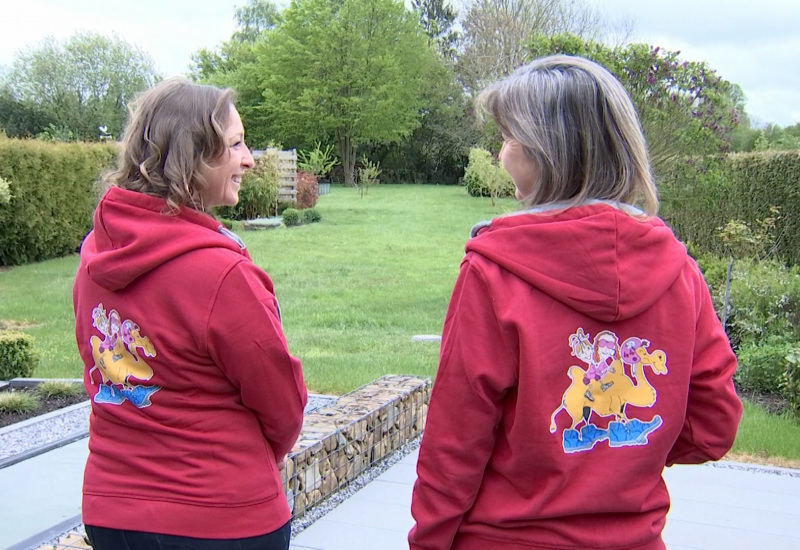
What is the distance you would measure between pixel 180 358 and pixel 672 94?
788 centimetres

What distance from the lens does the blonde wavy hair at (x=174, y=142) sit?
1648 mm

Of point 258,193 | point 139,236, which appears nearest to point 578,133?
point 139,236

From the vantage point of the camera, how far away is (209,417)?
63.3 inches

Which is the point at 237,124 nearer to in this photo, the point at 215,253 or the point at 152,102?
the point at 152,102

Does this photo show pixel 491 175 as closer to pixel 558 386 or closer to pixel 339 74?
pixel 339 74

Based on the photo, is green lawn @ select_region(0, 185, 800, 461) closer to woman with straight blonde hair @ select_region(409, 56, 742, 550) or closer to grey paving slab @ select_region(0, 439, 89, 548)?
grey paving slab @ select_region(0, 439, 89, 548)

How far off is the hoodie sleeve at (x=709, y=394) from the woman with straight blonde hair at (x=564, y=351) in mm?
57

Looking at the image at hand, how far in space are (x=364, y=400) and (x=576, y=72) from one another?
3.45 metres

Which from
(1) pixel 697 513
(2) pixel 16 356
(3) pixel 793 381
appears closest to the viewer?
(1) pixel 697 513

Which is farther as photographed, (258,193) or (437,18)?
(437,18)

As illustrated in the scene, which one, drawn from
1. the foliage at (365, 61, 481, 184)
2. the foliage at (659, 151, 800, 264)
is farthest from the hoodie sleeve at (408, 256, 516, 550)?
the foliage at (365, 61, 481, 184)

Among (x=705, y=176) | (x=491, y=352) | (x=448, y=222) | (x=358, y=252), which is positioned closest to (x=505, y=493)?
(x=491, y=352)

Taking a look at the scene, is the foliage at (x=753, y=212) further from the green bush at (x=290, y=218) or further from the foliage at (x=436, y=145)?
the foliage at (x=436, y=145)

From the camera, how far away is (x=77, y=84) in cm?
3922
